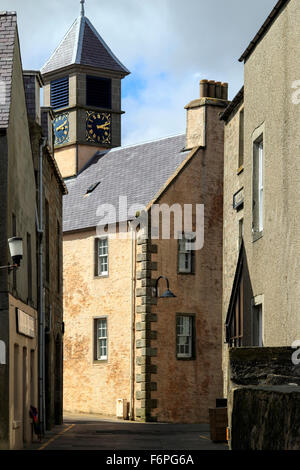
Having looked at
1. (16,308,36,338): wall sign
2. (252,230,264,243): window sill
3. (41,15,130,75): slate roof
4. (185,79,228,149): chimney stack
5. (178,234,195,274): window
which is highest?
(41,15,130,75): slate roof

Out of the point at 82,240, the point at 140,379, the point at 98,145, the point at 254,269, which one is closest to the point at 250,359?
the point at 254,269

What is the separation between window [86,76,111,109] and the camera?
165 ft

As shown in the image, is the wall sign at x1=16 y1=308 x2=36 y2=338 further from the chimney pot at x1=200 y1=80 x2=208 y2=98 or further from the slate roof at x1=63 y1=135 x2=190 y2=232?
the chimney pot at x1=200 y1=80 x2=208 y2=98

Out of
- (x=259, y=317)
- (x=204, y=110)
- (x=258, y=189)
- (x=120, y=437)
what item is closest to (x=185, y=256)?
(x=204, y=110)

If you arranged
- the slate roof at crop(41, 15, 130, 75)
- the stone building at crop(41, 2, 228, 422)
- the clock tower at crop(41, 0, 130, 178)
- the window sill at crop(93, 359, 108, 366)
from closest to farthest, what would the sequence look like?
the stone building at crop(41, 2, 228, 422) < the window sill at crop(93, 359, 108, 366) < the clock tower at crop(41, 0, 130, 178) < the slate roof at crop(41, 15, 130, 75)

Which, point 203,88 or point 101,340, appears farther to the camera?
point 203,88

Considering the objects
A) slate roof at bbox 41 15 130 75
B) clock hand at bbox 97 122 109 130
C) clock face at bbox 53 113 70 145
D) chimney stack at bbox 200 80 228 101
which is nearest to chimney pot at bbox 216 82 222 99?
chimney stack at bbox 200 80 228 101

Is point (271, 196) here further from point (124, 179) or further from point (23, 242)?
point (124, 179)

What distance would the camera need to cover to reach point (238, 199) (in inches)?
997

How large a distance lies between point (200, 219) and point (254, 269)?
17623 mm

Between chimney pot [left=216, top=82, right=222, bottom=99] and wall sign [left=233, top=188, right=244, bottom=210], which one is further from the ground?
chimney pot [left=216, top=82, right=222, bottom=99]

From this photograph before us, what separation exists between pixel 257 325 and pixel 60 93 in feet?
106

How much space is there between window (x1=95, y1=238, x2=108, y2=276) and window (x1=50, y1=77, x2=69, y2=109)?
1255 cm

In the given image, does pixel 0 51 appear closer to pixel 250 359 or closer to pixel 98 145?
pixel 250 359
